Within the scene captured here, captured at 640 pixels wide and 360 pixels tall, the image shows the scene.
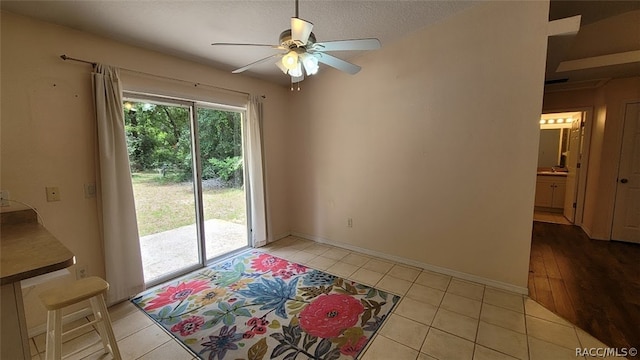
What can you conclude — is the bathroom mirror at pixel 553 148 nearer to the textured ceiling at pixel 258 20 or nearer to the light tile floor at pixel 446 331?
the textured ceiling at pixel 258 20

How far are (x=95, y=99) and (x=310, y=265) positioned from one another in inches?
112

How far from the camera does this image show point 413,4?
2355 mm

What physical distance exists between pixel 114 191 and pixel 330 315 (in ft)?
7.63

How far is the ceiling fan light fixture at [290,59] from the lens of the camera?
67.0 inches

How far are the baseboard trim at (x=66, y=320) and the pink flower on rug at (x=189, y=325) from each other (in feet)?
3.03

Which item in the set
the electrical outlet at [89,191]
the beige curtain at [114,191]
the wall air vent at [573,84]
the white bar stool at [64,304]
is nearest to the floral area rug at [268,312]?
the beige curtain at [114,191]

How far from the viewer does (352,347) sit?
1896 mm

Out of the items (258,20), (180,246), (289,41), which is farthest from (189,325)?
(258,20)

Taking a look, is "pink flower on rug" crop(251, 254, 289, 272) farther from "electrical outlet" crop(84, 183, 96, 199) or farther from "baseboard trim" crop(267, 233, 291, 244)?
"electrical outlet" crop(84, 183, 96, 199)

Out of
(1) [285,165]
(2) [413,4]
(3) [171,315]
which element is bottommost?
(3) [171,315]

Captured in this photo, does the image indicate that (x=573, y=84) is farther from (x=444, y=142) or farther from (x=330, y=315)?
(x=330, y=315)

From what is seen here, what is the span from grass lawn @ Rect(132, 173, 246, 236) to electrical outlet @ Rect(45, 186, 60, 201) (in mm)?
577

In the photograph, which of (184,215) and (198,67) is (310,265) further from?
(198,67)

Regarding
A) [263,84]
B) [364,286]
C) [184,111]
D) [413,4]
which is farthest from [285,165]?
[413,4]
